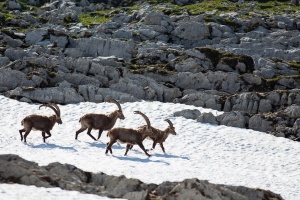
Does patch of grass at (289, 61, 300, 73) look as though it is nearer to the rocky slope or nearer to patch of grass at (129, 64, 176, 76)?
the rocky slope

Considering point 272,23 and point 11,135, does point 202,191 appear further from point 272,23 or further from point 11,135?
point 272,23

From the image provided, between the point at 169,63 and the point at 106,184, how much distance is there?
37619 millimetres

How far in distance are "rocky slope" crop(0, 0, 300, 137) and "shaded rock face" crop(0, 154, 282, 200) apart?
18.6 m

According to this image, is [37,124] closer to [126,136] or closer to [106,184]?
[126,136]

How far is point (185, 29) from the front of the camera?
7600cm

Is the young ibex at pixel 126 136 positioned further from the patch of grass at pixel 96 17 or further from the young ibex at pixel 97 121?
the patch of grass at pixel 96 17

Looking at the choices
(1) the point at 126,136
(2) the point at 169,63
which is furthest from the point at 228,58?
(1) the point at 126,136

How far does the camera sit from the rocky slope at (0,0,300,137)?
41938 mm

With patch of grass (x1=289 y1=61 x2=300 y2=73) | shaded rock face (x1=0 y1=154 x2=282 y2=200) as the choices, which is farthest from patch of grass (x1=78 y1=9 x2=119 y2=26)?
shaded rock face (x1=0 y1=154 x2=282 y2=200)

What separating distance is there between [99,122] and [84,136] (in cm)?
159

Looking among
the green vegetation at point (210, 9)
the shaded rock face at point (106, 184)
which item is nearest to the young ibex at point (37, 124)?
the shaded rock face at point (106, 184)

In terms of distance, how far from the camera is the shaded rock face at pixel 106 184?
17016 millimetres

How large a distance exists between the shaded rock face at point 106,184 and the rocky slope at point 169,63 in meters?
18.6

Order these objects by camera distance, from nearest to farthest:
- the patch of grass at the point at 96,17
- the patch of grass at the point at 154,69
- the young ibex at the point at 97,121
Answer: the young ibex at the point at 97,121, the patch of grass at the point at 154,69, the patch of grass at the point at 96,17
